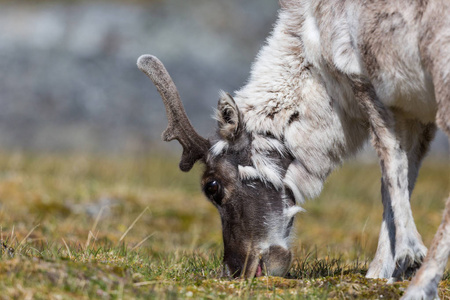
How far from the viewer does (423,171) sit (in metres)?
16.1

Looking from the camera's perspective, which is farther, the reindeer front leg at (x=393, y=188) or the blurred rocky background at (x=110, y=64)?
the blurred rocky background at (x=110, y=64)

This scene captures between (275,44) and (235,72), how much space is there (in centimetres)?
2015

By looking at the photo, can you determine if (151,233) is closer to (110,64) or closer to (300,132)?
(300,132)

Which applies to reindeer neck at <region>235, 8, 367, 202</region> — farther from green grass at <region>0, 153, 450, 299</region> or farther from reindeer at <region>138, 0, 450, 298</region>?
green grass at <region>0, 153, 450, 299</region>

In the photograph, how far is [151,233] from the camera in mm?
9477

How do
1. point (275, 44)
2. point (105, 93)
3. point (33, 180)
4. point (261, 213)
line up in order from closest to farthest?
point (261, 213) < point (275, 44) < point (33, 180) < point (105, 93)

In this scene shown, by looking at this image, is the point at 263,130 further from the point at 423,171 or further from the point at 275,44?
the point at 423,171

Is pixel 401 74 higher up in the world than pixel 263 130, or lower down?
higher up

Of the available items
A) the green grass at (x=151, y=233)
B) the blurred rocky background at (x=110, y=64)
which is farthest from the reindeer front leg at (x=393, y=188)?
the blurred rocky background at (x=110, y=64)

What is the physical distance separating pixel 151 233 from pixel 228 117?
3.80m

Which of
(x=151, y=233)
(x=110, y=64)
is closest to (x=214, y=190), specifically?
(x=151, y=233)

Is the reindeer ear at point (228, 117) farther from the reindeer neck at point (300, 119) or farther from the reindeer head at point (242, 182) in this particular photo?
the reindeer neck at point (300, 119)

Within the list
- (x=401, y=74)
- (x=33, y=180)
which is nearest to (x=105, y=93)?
(x=33, y=180)

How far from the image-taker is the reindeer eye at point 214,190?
6.09 metres
